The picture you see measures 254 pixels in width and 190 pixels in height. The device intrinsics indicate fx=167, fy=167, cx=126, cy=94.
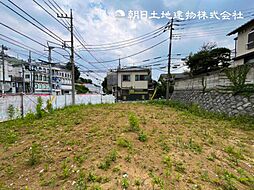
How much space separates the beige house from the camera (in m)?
11.5

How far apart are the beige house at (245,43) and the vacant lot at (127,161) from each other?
32.6 ft

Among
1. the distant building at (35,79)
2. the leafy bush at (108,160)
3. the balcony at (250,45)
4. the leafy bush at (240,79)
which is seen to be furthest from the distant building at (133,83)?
the leafy bush at (108,160)

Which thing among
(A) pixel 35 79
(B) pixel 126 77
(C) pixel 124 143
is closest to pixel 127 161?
(C) pixel 124 143

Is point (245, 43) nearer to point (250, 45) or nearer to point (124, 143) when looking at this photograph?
point (250, 45)

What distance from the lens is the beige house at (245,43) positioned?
452 inches

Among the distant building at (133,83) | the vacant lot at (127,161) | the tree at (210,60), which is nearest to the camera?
the vacant lot at (127,161)

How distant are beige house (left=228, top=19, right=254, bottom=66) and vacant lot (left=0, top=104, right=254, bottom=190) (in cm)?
994

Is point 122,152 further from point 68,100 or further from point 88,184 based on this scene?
point 68,100

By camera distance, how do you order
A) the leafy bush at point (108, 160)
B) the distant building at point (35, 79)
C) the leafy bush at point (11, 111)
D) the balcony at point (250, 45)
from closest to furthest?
the leafy bush at point (108, 160) < the leafy bush at point (11, 111) < the balcony at point (250, 45) < the distant building at point (35, 79)

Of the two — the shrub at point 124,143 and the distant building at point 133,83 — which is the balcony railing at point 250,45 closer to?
the shrub at point 124,143

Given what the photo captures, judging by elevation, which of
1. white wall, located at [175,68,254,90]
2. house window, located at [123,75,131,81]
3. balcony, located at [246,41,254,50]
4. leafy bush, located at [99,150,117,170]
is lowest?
leafy bush, located at [99,150,117,170]


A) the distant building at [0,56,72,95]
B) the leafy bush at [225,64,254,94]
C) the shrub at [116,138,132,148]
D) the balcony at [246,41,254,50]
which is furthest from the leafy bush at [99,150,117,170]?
the distant building at [0,56,72,95]

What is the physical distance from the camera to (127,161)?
8.47ft

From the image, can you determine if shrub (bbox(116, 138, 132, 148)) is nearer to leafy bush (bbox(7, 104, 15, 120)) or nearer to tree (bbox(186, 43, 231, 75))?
leafy bush (bbox(7, 104, 15, 120))
